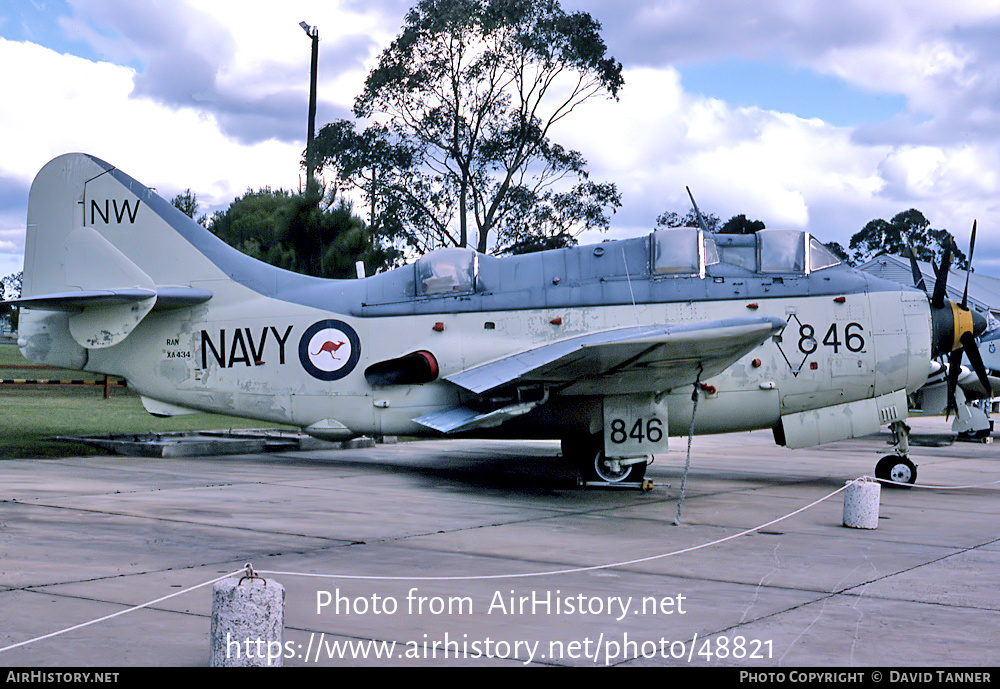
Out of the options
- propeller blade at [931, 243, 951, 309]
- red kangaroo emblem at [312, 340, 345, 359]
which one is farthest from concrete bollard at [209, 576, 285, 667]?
propeller blade at [931, 243, 951, 309]

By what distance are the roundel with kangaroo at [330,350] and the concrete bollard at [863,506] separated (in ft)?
22.9

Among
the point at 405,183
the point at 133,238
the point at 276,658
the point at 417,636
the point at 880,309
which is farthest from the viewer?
the point at 405,183

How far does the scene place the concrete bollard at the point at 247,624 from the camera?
440 cm

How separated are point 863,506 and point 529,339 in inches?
195

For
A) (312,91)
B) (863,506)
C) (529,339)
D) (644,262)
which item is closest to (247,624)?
(863,506)

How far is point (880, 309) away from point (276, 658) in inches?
422

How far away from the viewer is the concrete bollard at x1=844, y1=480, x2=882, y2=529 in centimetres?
988

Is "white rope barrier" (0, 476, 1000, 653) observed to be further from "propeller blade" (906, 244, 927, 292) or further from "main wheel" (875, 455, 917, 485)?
"propeller blade" (906, 244, 927, 292)

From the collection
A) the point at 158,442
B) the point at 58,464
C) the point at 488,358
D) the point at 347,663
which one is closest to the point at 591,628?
the point at 347,663

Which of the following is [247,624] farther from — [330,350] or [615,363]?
[330,350]

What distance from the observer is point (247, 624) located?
441cm

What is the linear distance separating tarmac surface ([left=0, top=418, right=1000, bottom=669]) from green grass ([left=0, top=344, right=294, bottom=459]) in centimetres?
220
